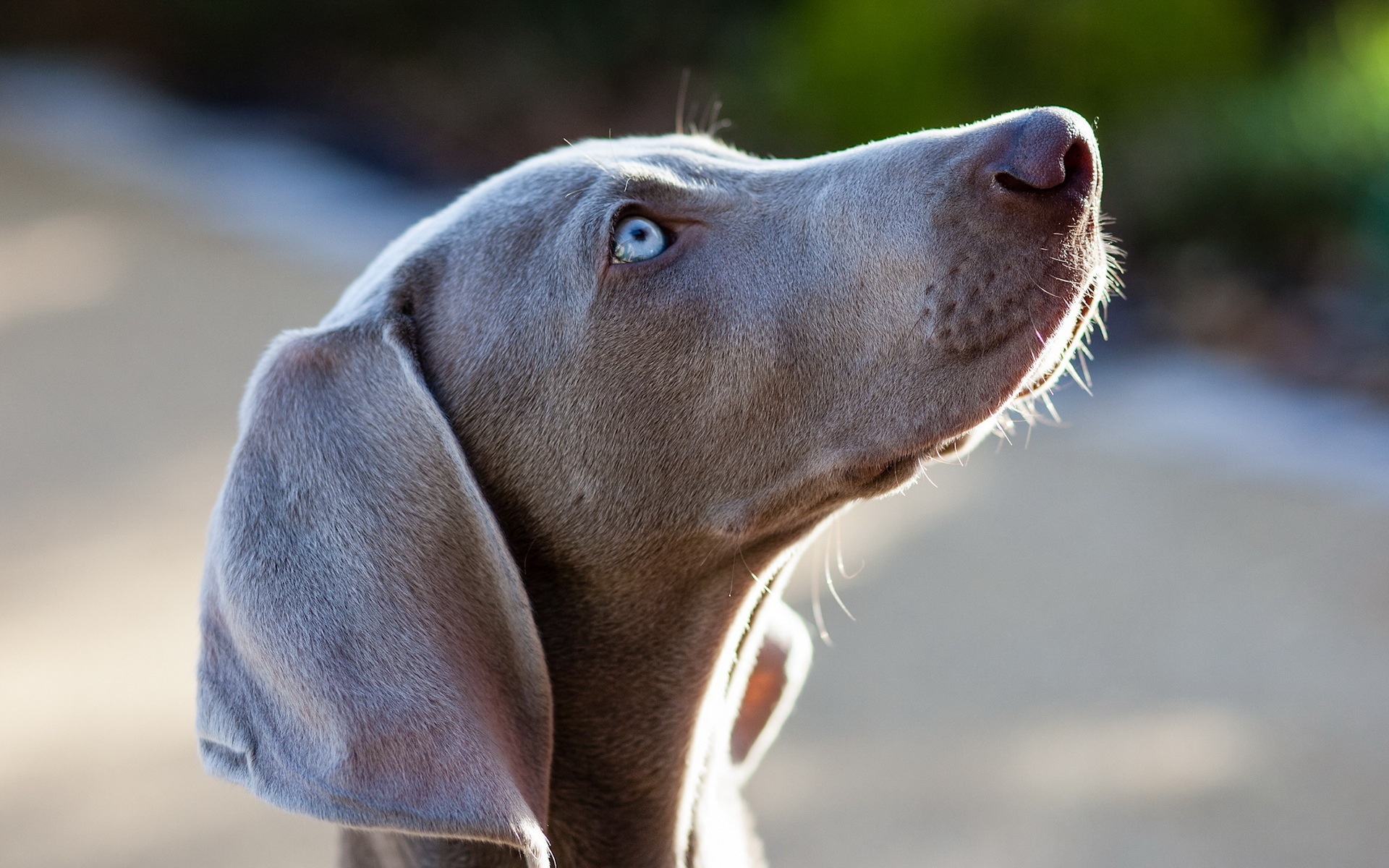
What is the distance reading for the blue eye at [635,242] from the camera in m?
2.02

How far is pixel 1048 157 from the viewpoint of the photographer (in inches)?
71.9

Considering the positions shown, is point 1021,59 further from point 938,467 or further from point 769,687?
point 769,687

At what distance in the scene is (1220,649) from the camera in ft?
14.6

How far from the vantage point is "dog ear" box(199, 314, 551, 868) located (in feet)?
5.53

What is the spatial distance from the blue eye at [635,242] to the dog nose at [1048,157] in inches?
19.4

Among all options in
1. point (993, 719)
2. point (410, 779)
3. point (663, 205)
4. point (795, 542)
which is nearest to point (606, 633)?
point (795, 542)

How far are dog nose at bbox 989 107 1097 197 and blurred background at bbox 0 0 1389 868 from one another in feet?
1.87

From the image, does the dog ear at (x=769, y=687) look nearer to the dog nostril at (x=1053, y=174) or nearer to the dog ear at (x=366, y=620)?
the dog ear at (x=366, y=620)

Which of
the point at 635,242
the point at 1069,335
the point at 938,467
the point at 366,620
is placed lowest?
the point at 938,467

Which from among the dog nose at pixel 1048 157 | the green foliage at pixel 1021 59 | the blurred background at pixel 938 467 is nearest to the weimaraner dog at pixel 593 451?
the dog nose at pixel 1048 157

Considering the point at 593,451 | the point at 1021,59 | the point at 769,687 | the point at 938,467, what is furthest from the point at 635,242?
the point at 1021,59

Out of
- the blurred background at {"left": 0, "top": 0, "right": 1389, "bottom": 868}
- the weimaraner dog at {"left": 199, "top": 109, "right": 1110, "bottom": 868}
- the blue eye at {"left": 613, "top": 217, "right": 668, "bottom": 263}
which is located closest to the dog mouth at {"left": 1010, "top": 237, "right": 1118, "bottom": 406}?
the weimaraner dog at {"left": 199, "top": 109, "right": 1110, "bottom": 868}

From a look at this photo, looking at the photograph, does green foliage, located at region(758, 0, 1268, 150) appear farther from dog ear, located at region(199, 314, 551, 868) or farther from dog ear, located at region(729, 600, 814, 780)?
dog ear, located at region(199, 314, 551, 868)

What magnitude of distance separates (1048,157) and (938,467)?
3.71 meters
